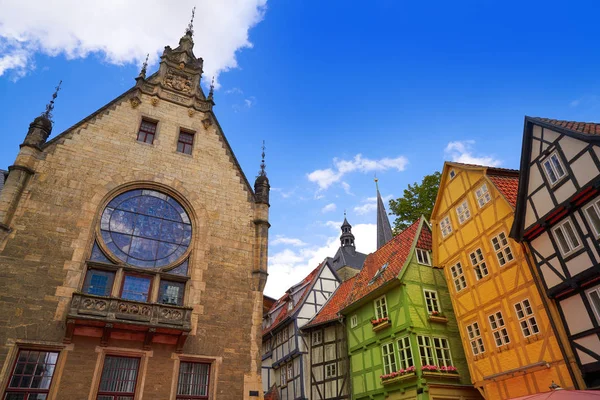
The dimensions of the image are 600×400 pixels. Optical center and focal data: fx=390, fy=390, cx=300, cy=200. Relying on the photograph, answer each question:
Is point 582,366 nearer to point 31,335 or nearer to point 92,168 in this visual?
point 31,335

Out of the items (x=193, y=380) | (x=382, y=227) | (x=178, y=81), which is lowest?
(x=193, y=380)

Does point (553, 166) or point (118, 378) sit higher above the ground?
point (553, 166)

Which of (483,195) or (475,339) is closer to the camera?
(475,339)

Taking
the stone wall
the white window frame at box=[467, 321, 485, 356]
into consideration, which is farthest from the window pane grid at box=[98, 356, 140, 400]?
the white window frame at box=[467, 321, 485, 356]

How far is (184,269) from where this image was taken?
16062 mm

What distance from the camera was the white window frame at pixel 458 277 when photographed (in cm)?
1759

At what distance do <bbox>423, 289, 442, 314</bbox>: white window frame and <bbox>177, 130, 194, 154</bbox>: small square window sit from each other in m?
13.6

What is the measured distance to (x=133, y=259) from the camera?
50.2ft

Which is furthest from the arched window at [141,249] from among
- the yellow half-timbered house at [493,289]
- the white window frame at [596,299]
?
the white window frame at [596,299]

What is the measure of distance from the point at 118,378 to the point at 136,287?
10.5 ft

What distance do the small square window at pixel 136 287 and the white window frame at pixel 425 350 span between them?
11803 millimetres

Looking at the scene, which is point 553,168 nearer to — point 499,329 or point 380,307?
point 499,329

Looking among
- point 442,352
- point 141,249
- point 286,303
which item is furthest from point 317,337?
point 141,249

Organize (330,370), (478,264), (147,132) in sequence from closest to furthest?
1. (478,264)
2. (147,132)
3. (330,370)
